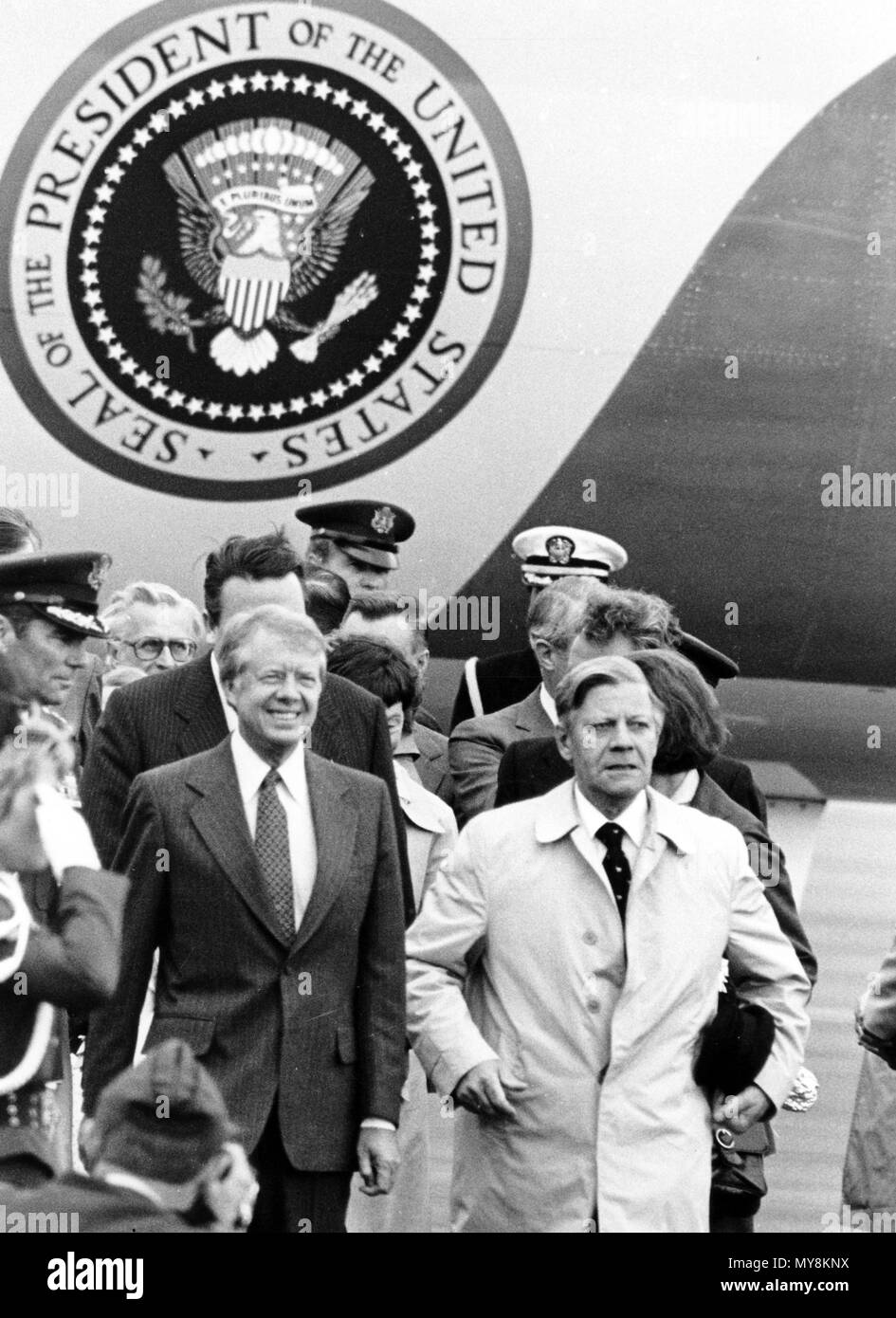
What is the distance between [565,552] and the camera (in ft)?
21.5

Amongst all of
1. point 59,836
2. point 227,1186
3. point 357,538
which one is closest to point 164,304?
point 357,538

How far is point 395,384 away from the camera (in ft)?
21.7

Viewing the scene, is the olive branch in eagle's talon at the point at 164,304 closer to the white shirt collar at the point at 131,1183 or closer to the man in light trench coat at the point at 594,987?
the man in light trench coat at the point at 594,987

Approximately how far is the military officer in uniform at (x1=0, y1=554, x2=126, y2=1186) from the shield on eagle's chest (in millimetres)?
3147

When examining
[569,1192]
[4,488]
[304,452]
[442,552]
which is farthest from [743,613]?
[569,1192]

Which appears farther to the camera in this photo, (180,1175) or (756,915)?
(756,915)

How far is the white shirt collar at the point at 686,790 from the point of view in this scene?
4633 millimetres

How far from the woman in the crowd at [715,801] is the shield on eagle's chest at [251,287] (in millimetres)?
2200

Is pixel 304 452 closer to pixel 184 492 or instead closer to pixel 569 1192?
pixel 184 492

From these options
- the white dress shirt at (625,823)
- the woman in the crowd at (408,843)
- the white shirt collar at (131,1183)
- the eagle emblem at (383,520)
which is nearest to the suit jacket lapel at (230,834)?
the white dress shirt at (625,823)

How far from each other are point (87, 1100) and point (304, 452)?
8.69 feet

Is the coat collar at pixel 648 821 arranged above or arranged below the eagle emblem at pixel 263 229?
below

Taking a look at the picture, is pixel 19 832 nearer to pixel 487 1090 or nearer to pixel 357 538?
pixel 487 1090

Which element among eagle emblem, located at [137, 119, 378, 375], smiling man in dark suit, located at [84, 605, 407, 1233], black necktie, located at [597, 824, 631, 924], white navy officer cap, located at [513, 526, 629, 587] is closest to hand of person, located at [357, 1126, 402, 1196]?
smiling man in dark suit, located at [84, 605, 407, 1233]
